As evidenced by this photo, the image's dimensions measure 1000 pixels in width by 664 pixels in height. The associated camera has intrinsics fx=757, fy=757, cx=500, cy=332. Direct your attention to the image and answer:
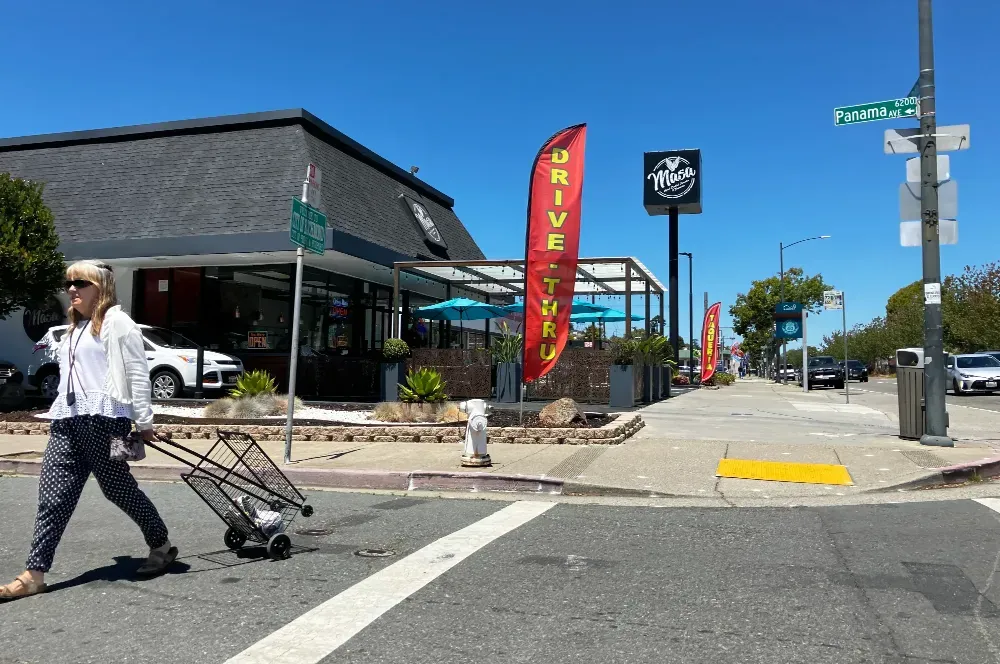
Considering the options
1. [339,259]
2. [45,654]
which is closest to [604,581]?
[45,654]

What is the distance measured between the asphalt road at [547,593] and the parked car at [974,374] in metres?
25.0

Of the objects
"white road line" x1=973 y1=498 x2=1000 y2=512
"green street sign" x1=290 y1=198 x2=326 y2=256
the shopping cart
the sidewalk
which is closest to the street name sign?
the sidewalk

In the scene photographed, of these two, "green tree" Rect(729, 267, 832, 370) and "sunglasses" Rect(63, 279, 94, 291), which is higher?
"green tree" Rect(729, 267, 832, 370)

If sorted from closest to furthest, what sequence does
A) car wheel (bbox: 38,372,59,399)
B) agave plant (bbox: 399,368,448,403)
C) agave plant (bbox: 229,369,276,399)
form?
agave plant (bbox: 399,368,448,403) → agave plant (bbox: 229,369,276,399) → car wheel (bbox: 38,372,59,399)

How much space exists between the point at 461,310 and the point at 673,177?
48.1ft

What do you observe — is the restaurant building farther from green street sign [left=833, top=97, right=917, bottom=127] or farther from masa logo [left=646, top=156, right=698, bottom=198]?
masa logo [left=646, top=156, right=698, bottom=198]

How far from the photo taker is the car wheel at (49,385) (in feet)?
55.2

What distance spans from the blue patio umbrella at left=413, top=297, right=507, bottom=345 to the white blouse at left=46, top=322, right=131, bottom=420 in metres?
14.3

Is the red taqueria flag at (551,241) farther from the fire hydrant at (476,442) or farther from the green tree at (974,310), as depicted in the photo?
the green tree at (974,310)

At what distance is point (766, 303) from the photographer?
61625mm

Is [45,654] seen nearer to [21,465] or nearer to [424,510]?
[424,510]

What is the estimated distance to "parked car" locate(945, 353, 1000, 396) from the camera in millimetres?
27359

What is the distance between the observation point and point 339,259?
57.7 ft

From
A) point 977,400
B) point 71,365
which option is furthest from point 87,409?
point 977,400
